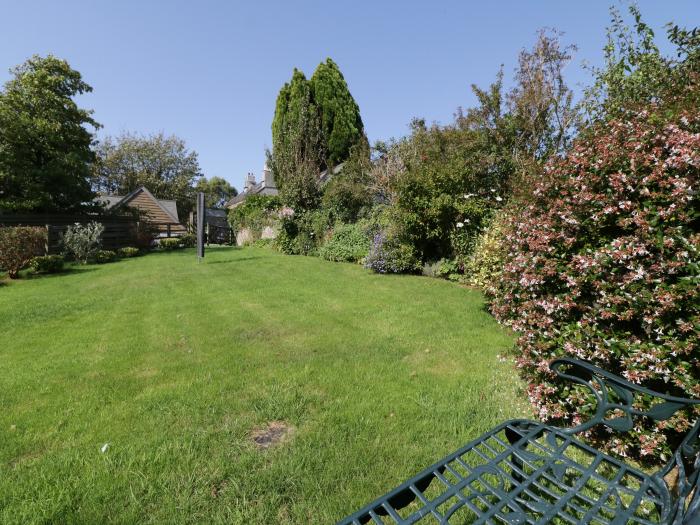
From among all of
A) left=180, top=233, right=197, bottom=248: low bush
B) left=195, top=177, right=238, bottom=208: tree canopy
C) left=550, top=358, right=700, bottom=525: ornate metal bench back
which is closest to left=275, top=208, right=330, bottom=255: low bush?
left=180, top=233, right=197, bottom=248: low bush

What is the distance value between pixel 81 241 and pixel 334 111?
603 inches

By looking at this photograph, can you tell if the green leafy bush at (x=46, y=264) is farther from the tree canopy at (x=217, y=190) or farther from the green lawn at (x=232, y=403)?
the tree canopy at (x=217, y=190)

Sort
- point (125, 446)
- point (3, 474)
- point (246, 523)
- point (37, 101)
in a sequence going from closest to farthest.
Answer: point (246, 523), point (3, 474), point (125, 446), point (37, 101)

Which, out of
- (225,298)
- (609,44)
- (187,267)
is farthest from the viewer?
(187,267)

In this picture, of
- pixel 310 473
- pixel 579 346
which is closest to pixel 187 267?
pixel 310 473

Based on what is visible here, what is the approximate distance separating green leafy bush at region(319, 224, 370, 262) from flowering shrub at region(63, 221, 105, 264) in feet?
27.6

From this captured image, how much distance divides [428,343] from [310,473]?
251 centimetres

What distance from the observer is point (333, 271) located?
32.8ft

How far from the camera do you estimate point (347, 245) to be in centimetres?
1270

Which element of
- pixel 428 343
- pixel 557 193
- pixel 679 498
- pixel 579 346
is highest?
pixel 557 193

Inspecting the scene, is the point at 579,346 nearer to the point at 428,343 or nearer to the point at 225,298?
the point at 428,343

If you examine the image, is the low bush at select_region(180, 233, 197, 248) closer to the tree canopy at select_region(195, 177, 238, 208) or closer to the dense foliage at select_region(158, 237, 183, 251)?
the dense foliage at select_region(158, 237, 183, 251)

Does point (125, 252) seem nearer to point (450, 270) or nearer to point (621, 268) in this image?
point (450, 270)

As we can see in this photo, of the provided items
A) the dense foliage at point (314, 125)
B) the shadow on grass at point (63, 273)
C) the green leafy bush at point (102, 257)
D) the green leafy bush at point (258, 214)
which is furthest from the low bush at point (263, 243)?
the shadow on grass at point (63, 273)
